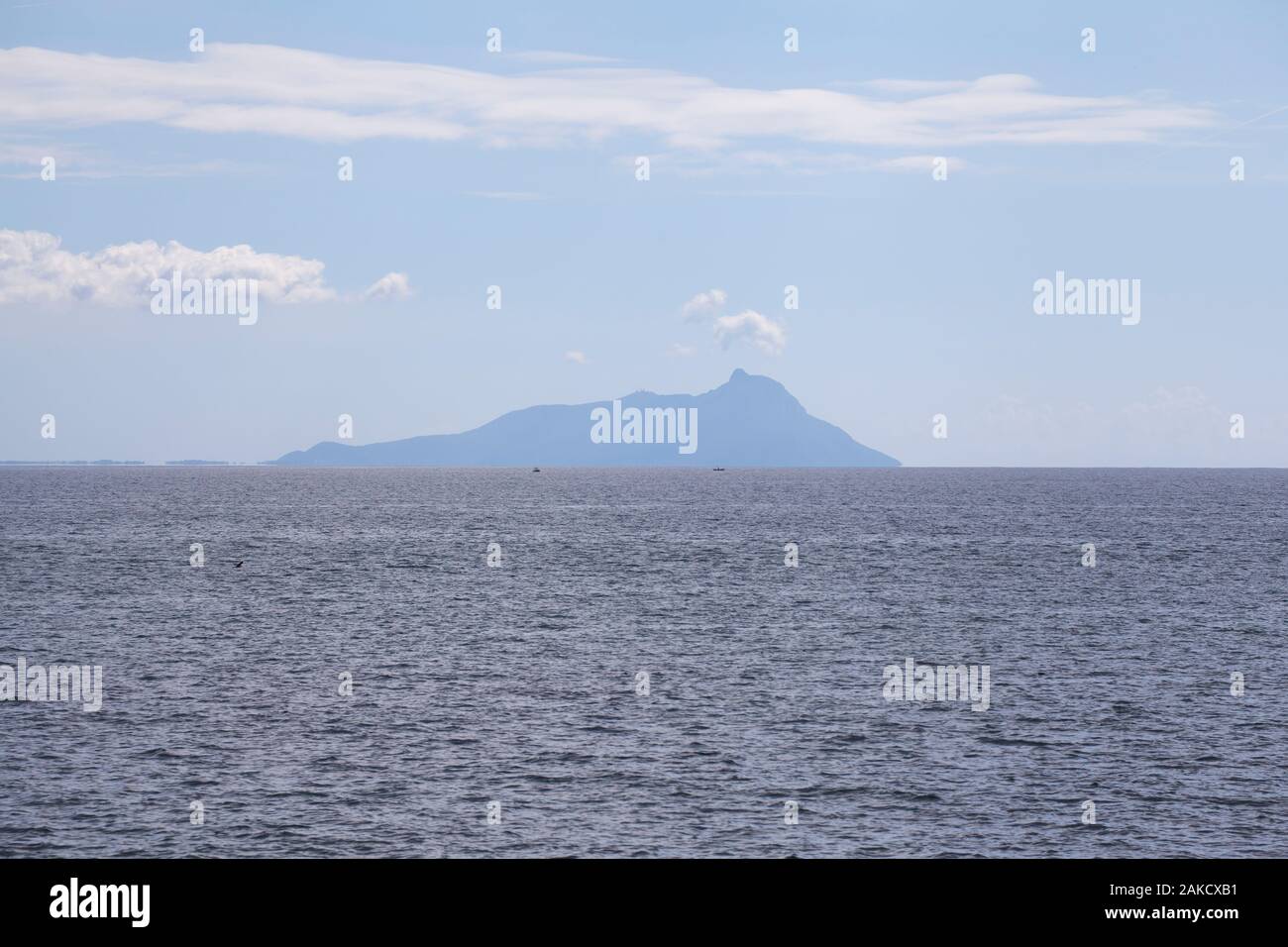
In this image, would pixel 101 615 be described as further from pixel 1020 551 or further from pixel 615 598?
pixel 1020 551

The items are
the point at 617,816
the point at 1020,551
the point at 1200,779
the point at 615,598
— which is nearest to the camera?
the point at 617,816

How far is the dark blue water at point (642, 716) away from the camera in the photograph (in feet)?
124

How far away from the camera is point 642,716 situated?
53750 mm

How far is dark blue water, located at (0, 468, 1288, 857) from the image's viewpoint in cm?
3791

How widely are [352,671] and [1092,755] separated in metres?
37.0

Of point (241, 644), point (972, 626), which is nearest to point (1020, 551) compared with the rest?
point (972, 626)

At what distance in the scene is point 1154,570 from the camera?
11731 centimetres

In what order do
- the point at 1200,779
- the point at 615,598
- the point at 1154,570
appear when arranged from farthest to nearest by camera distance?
1. the point at 1154,570
2. the point at 615,598
3. the point at 1200,779

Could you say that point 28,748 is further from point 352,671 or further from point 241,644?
point 241,644

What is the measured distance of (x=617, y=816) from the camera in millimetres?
39188

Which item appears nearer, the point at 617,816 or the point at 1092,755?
the point at 617,816
